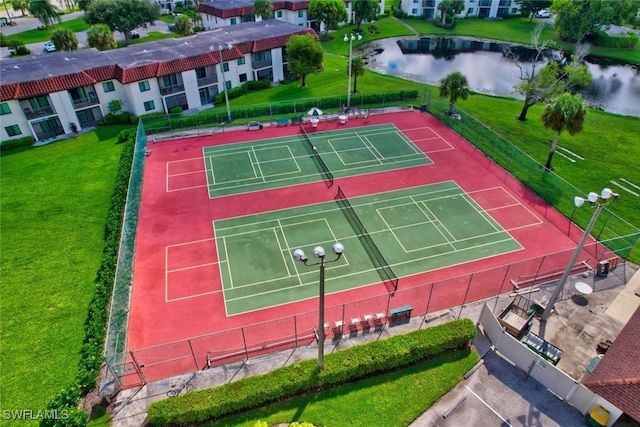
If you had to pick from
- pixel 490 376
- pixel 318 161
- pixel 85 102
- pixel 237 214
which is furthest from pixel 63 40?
pixel 490 376

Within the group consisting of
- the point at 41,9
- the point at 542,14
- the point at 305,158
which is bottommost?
the point at 305,158

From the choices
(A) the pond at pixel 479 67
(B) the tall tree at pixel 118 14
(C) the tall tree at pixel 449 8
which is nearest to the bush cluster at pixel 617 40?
(A) the pond at pixel 479 67

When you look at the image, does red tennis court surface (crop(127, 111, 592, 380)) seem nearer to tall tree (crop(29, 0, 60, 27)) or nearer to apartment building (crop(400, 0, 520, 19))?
tall tree (crop(29, 0, 60, 27))

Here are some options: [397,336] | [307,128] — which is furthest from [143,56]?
[397,336]

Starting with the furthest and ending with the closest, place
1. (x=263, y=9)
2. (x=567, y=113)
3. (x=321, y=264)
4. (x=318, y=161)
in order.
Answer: (x=263, y=9)
(x=318, y=161)
(x=567, y=113)
(x=321, y=264)

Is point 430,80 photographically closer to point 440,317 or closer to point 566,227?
point 566,227

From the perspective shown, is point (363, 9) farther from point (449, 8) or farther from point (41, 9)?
point (41, 9)

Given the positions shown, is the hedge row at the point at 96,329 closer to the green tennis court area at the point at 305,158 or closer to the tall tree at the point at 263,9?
the green tennis court area at the point at 305,158

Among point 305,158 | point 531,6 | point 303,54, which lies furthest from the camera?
point 531,6
